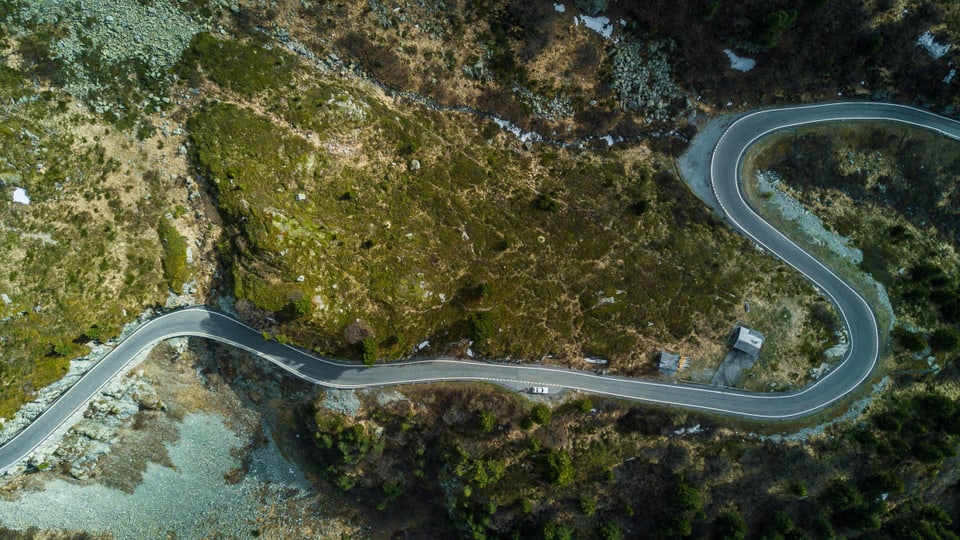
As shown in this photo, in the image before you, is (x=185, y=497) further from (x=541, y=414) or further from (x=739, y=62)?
(x=739, y=62)

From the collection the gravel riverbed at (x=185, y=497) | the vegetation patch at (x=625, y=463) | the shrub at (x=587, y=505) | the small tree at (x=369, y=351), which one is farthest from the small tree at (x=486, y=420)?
the gravel riverbed at (x=185, y=497)

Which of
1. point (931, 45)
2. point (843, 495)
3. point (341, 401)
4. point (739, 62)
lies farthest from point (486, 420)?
point (931, 45)

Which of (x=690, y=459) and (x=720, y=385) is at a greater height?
(x=720, y=385)

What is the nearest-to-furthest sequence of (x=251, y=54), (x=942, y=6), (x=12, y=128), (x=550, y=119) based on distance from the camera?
(x=12, y=128) → (x=251, y=54) → (x=942, y=6) → (x=550, y=119)

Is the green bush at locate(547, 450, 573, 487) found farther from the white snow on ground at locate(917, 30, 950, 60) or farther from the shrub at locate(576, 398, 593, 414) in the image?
the white snow on ground at locate(917, 30, 950, 60)

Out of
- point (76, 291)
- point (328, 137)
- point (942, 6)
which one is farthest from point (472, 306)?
point (942, 6)

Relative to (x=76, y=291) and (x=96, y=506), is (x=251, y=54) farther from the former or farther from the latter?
(x=96, y=506)
